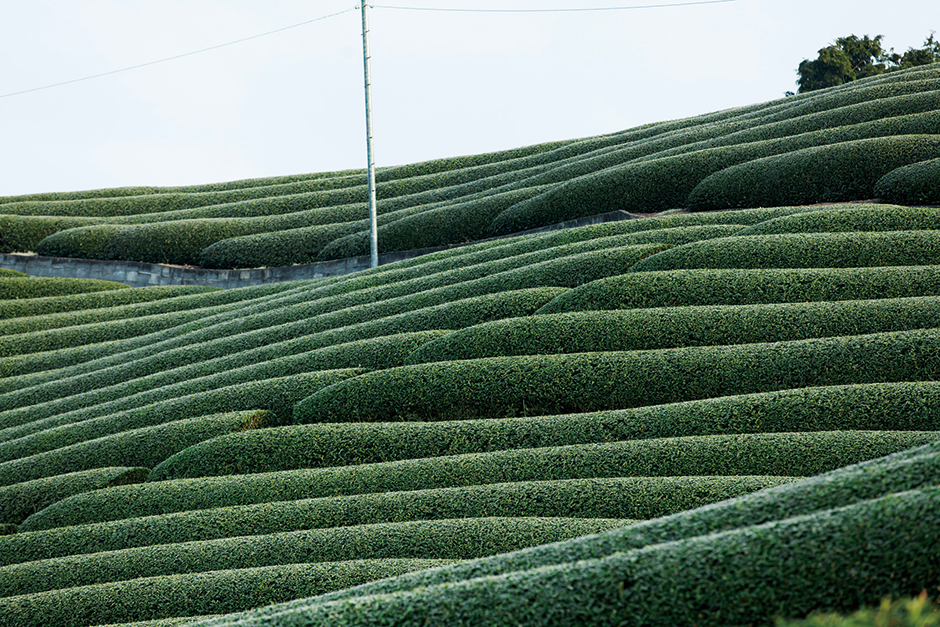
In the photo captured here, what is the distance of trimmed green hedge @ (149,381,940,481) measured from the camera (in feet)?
26.7

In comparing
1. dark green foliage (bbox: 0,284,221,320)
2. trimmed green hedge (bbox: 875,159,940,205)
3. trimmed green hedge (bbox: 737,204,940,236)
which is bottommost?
dark green foliage (bbox: 0,284,221,320)

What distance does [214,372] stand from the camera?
14000mm

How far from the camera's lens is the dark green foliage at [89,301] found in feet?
68.8

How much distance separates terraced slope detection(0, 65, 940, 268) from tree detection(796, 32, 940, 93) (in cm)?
1668

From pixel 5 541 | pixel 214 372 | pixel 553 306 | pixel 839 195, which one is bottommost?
pixel 5 541

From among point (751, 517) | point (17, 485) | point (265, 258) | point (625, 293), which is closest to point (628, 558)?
point (751, 517)

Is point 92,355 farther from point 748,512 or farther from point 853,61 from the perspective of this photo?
point 853,61

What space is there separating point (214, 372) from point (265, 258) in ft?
39.1

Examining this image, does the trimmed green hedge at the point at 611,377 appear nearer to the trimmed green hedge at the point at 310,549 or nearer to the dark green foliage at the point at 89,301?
the trimmed green hedge at the point at 310,549

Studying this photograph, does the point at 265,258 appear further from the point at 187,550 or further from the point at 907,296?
the point at 907,296

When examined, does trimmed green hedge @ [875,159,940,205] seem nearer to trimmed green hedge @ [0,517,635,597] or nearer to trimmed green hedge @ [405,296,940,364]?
trimmed green hedge @ [405,296,940,364]

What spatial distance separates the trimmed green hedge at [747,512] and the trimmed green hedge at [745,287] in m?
7.12

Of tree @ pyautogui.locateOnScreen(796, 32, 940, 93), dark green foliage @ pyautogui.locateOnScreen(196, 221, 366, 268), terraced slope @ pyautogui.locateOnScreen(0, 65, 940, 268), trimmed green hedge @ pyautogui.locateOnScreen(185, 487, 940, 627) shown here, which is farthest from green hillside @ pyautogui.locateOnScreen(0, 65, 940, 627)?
tree @ pyautogui.locateOnScreen(796, 32, 940, 93)

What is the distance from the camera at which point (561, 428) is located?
924 cm
